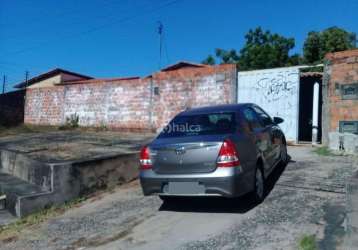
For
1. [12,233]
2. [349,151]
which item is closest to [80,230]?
[12,233]

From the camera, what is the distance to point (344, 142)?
399 inches

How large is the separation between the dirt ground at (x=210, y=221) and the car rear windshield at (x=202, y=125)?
1.19m

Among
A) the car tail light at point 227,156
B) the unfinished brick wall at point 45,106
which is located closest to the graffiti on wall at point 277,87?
the car tail light at point 227,156

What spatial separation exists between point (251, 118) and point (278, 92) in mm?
6179

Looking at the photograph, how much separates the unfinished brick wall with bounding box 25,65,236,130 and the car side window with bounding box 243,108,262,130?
661cm

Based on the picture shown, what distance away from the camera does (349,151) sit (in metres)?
10.0

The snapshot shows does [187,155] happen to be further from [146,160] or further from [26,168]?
[26,168]

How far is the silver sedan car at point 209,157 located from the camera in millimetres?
5539

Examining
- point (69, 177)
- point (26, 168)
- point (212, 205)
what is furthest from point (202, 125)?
point (26, 168)

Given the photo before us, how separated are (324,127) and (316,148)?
2.01 feet

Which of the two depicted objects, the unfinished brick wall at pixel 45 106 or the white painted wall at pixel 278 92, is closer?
the white painted wall at pixel 278 92

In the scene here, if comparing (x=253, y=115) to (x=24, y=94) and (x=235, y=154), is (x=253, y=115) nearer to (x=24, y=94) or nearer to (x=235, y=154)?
(x=235, y=154)

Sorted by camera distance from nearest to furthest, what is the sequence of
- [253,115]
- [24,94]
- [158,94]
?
[253,115] → [158,94] → [24,94]

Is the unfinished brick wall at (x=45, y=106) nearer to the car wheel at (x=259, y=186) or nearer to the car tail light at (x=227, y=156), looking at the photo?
the car wheel at (x=259, y=186)
